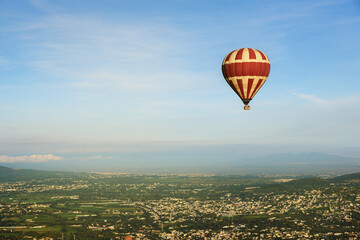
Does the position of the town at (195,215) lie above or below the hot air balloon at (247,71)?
below

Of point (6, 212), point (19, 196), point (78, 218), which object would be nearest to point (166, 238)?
point (78, 218)

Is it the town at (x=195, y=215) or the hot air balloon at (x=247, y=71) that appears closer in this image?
the hot air balloon at (x=247, y=71)

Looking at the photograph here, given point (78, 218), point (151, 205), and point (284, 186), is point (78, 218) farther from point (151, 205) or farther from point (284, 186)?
point (284, 186)

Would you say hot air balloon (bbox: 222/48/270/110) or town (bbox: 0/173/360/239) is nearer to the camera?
hot air balloon (bbox: 222/48/270/110)

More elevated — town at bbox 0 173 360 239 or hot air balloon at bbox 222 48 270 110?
hot air balloon at bbox 222 48 270 110
